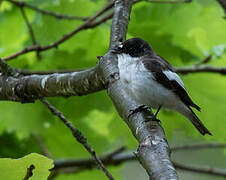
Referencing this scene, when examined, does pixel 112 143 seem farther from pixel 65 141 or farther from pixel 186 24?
pixel 186 24

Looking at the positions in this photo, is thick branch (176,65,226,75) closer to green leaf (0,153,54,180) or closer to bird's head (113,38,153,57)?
bird's head (113,38,153,57)

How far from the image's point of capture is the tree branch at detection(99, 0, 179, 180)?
5.07 ft

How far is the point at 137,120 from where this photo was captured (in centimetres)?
214

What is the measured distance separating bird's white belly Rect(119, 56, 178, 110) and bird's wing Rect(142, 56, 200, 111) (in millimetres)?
33

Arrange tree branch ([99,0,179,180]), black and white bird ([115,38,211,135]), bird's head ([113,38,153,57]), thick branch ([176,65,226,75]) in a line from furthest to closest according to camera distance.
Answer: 1. thick branch ([176,65,226,75])
2. bird's head ([113,38,153,57])
3. black and white bird ([115,38,211,135])
4. tree branch ([99,0,179,180])

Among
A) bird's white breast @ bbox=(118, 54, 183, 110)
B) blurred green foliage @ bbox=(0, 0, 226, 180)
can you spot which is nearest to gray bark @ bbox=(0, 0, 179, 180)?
bird's white breast @ bbox=(118, 54, 183, 110)

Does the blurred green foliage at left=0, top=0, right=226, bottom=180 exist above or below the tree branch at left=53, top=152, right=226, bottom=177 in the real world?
above

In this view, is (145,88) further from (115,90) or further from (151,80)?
(115,90)

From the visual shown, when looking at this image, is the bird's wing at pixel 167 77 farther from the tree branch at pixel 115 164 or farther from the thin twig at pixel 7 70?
the tree branch at pixel 115 164

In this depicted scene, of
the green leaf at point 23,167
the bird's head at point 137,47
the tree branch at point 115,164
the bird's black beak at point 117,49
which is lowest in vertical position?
the green leaf at point 23,167

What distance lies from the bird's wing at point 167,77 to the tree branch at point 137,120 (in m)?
0.31

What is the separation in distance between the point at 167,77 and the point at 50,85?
0.85 m

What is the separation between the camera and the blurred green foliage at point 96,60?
3602mm

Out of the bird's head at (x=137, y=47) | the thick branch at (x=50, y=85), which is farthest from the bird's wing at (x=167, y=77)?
the thick branch at (x=50, y=85)
